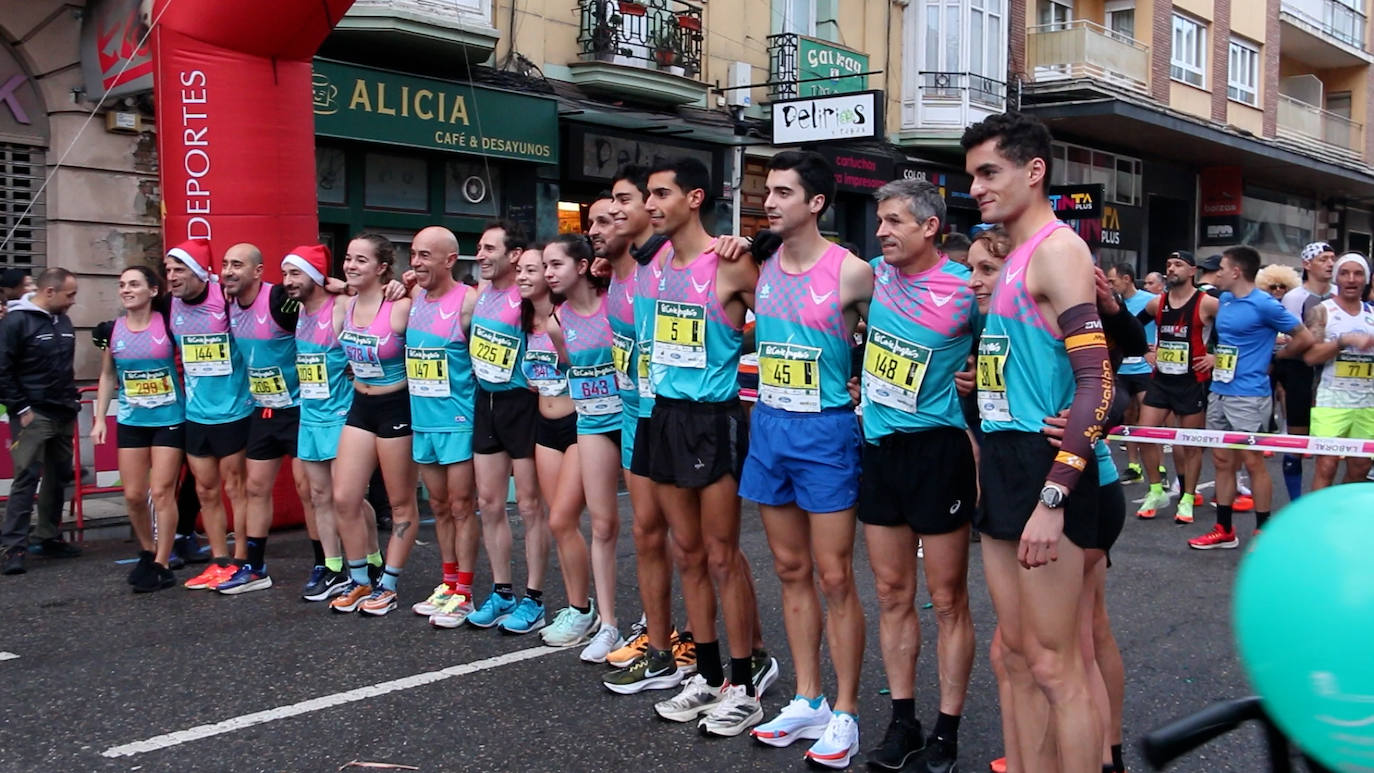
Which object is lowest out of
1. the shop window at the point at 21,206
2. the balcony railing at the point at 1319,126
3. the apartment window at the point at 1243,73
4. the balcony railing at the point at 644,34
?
the shop window at the point at 21,206

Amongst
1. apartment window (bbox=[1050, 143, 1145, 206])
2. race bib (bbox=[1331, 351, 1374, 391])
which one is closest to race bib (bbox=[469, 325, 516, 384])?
race bib (bbox=[1331, 351, 1374, 391])

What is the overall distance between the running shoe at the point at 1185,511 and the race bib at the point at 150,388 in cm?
736

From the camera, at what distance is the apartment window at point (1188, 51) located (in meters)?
28.5

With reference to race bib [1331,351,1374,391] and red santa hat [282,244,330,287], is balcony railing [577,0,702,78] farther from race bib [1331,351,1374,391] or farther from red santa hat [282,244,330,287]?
race bib [1331,351,1374,391]

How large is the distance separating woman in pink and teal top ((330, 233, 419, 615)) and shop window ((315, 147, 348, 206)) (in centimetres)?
857

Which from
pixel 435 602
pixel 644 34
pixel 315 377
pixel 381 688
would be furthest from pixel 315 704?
pixel 644 34

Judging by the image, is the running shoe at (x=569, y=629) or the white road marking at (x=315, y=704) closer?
the white road marking at (x=315, y=704)

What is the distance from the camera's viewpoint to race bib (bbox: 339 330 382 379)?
6.32m

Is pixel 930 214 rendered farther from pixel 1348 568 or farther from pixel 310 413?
pixel 310 413

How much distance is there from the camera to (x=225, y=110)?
8.34m

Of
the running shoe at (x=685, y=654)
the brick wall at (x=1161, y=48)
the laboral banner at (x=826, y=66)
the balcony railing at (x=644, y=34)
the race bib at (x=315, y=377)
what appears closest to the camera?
the running shoe at (x=685, y=654)

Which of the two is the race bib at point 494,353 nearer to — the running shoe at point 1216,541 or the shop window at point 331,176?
the running shoe at point 1216,541

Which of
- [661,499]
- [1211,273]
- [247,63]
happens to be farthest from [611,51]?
[661,499]

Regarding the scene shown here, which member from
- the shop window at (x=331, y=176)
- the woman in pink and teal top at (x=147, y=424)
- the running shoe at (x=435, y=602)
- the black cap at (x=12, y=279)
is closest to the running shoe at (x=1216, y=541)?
the running shoe at (x=435, y=602)
